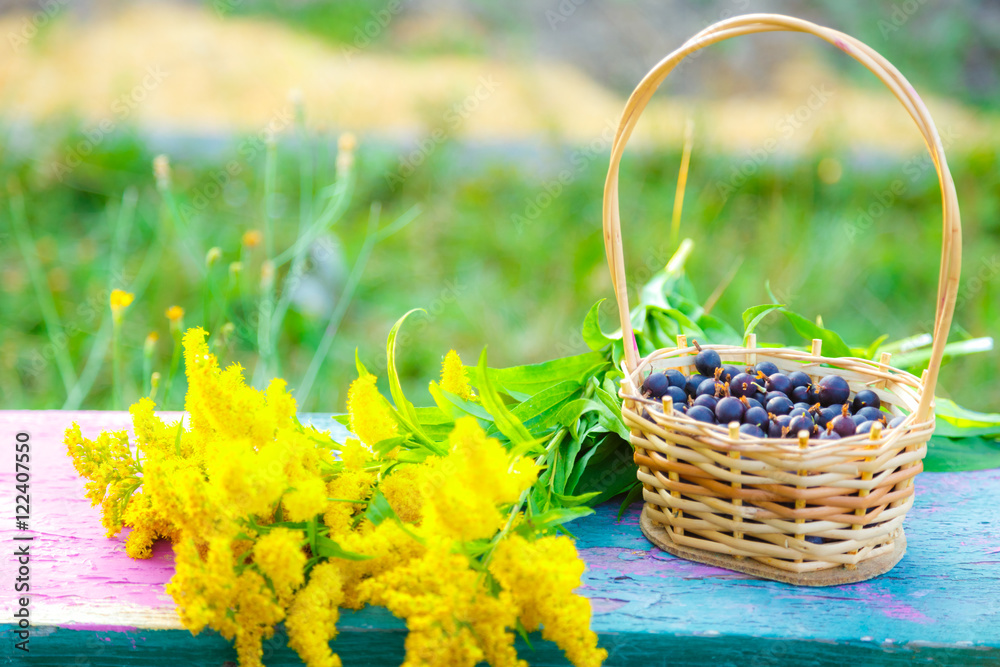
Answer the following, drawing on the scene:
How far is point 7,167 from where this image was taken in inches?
111

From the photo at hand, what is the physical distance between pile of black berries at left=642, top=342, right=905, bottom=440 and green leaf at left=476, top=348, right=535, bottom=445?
6.2 inches

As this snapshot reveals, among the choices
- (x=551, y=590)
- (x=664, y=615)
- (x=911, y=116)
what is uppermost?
(x=911, y=116)

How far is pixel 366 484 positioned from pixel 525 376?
1.05 ft

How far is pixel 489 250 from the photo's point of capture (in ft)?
9.47

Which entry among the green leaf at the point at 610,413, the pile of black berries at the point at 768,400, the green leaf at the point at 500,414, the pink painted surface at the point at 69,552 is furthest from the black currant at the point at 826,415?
the pink painted surface at the point at 69,552

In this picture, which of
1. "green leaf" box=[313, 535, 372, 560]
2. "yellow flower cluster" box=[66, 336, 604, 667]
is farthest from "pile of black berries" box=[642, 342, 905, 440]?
"green leaf" box=[313, 535, 372, 560]

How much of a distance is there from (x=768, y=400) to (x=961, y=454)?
470 millimetres

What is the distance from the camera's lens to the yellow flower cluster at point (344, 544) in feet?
2.17

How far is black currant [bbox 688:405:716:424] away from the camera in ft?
2.77

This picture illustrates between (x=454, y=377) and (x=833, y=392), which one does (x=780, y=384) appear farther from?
(x=454, y=377)

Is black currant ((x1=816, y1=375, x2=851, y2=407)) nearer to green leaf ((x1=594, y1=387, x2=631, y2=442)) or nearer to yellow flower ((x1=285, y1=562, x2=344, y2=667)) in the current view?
green leaf ((x1=594, y1=387, x2=631, y2=442))

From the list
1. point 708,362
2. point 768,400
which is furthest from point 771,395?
point 708,362

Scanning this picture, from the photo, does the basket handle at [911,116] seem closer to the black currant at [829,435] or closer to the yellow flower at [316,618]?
the black currant at [829,435]

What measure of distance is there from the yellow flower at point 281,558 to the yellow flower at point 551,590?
17cm
